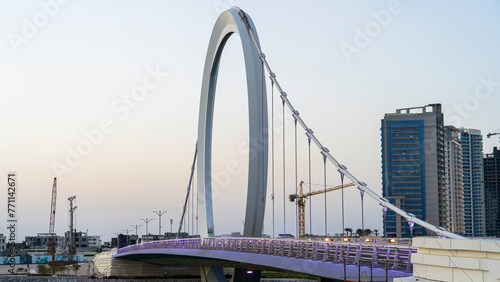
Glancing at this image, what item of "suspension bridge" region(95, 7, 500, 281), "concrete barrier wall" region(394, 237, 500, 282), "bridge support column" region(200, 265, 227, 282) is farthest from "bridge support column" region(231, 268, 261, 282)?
"concrete barrier wall" region(394, 237, 500, 282)

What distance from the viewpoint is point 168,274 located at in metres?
99.3

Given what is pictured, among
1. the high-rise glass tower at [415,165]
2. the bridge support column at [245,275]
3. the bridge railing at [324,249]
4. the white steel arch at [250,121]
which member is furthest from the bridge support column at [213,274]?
the high-rise glass tower at [415,165]

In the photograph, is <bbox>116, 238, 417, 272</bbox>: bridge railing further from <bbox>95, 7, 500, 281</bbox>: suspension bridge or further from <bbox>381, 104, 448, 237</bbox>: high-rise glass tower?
<bbox>381, 104, 448, 237</bbox>: high-rise glass tower

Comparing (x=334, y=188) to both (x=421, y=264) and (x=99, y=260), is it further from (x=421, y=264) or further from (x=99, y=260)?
(x=421, y=264)

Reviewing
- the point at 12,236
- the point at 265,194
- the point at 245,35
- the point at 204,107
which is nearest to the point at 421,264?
the point at 265,194

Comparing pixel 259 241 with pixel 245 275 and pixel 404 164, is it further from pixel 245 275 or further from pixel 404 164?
pixel 404 164

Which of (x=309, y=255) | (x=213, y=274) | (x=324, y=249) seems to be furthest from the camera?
(x=213, y=274)

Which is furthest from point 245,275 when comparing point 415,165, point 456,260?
point 415,165

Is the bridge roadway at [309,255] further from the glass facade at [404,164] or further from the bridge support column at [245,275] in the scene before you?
the glass facade at [404,164]

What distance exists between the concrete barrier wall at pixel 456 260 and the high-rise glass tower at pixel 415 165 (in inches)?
6912

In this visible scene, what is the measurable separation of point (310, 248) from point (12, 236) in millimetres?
65749

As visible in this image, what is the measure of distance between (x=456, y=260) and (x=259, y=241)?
27.0 metres

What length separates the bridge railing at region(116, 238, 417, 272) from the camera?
84.0 feet

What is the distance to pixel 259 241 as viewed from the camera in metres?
42.1
